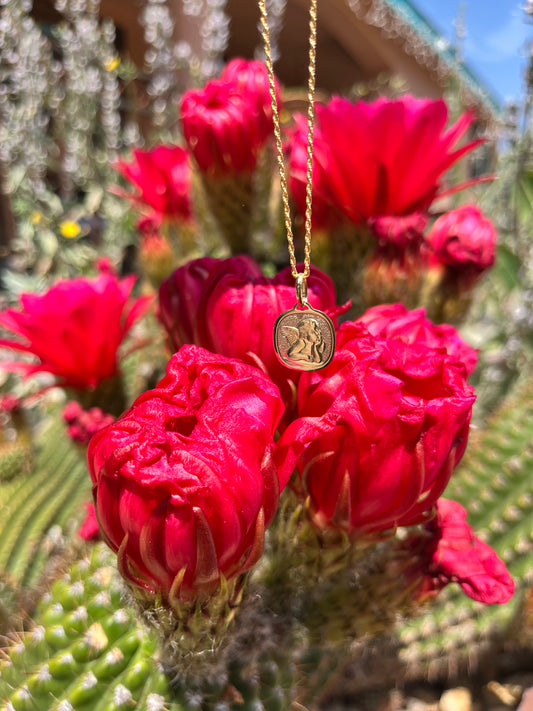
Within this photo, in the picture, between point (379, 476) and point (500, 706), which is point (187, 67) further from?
point (500, 706)

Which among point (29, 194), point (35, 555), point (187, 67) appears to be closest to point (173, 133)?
point (187, 67)

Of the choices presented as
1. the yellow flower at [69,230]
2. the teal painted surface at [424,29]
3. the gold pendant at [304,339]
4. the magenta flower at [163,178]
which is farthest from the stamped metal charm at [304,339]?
the teal painted surface at [424,29]

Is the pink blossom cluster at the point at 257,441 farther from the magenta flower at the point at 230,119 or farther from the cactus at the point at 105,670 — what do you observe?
the magenta flower at the point at 230,119

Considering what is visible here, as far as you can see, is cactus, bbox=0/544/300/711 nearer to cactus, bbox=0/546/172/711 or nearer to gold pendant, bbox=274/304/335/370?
cactus, bbox=0/546/172/711

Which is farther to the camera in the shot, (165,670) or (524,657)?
(524,657)

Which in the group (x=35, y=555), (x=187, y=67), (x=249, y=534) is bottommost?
(x=35, y=555)

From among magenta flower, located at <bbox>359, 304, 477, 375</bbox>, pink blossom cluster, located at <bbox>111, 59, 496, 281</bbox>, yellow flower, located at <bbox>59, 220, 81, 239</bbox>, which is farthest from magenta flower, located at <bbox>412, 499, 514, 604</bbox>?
yellow flower, located at <bbox>59, 220, 81, 239</bbox>

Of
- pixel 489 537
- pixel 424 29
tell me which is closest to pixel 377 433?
pixel 489 537

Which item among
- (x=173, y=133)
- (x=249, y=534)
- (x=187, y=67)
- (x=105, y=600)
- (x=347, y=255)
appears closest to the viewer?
(x=249, y=534)

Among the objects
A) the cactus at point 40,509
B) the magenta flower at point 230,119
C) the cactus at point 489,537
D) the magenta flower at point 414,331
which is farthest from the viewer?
the cactus at point 40,509
